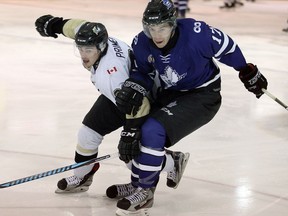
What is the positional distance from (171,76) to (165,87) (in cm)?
12

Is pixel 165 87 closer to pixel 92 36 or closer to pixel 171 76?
pixel 171 76

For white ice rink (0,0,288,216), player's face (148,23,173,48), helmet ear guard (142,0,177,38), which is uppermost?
helmet ear guard (142,0,177,38)

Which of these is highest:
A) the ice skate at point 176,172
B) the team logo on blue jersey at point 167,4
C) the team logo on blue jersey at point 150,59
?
the team logo on blue jersey at point 167,4

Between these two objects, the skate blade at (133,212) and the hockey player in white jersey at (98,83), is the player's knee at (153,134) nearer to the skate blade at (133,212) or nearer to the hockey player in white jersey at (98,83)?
the hockey player in white jersey at (98,83)

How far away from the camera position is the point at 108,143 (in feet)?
12.5

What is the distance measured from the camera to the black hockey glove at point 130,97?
2.62 m

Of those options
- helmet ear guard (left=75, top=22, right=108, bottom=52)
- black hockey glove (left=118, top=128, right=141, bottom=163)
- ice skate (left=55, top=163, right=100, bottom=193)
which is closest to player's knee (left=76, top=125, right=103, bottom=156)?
ice skate (left=55, top=163, right=100, bottom=193)

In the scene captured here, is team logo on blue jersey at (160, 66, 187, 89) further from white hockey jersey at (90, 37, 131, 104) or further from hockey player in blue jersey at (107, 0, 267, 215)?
white hockey jersey at (90, 37, 131, 104)

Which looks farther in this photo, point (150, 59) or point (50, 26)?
point (50, 26)

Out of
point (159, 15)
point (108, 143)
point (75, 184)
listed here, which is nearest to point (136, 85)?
point (159, 15)

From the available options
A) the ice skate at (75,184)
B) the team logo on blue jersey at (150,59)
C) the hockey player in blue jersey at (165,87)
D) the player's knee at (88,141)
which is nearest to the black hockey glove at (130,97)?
the hockey player in blue jersey at (165,87)

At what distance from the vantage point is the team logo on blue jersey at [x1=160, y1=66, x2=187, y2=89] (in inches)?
109

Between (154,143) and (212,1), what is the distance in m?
10.1

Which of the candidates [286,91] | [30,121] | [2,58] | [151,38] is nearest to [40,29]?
[151,38]
